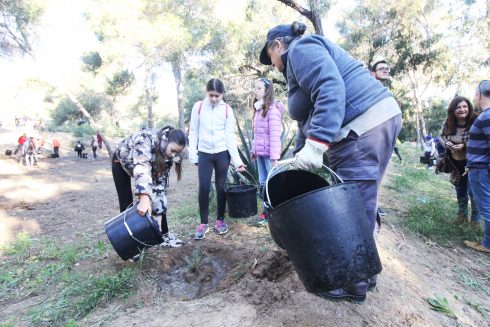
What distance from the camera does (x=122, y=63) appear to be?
39.0ft

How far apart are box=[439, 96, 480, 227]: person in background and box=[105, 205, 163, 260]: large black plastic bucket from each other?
3.17 meters

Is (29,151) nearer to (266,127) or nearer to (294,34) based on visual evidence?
(266,127)

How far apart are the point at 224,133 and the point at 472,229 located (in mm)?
2762

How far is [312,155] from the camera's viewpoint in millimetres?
1489

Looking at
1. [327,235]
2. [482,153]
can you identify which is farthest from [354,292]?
[482,153]

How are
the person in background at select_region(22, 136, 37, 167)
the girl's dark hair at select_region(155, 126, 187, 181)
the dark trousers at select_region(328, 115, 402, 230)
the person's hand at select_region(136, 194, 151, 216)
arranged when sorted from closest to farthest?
the dark trousers at select_region(328, 115, 402, 230)
the person's hand at select_region(136, 194, 151, 216)
the girl's dark hair at select_region(155, 126, 187, 181)
the person in background at select_region(22, 136, 37, 167)

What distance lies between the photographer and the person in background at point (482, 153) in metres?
2.85

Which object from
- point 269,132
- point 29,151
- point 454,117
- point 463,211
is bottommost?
point 463,211

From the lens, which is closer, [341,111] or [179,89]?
[341,111]

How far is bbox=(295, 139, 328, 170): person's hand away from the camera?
1.48 metres

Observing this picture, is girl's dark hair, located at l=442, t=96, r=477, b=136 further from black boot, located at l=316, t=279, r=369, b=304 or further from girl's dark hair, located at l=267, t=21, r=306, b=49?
black boot, located at l=316, t=279, r=369, b=304

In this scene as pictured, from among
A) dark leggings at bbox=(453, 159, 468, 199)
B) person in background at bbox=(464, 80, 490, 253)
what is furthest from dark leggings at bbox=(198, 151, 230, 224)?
dark leggings at bbox=(453, 159, 468, 199)

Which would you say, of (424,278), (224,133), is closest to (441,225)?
(424,278)

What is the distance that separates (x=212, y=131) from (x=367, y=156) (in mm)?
1846
